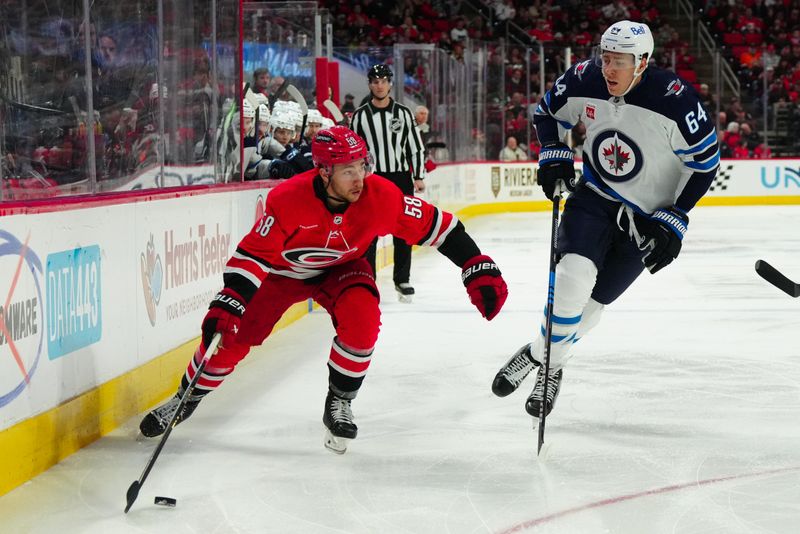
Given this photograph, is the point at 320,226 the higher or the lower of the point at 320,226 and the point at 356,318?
the higher

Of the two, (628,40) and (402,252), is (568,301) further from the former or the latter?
(402,252)

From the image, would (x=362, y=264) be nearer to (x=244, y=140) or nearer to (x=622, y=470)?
(x=622, y=470)

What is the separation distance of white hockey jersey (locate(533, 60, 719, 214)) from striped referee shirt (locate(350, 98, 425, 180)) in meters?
3.47

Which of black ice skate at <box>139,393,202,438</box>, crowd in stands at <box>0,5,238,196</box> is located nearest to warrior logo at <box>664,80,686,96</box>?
black ice skate at <box>139,393,202,438</box>

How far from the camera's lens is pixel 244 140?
6.85 m

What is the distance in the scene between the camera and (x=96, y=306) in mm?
3975

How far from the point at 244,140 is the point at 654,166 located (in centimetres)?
326

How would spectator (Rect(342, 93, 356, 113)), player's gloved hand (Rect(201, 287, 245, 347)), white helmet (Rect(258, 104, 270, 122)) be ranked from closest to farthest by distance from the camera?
player's gloved hand (Rect(201, 287, 245, 347)) < white helmet (Rect(258, 104, 270, 122)) < spectator (Rect(342, 93, 356, 113))

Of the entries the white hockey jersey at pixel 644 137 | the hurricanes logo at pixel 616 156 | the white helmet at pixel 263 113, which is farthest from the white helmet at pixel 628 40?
the white helmet at pixel 263 113

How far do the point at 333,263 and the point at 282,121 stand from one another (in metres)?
3.76

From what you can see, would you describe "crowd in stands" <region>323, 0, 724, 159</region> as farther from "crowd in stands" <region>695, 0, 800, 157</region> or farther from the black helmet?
the black helmet


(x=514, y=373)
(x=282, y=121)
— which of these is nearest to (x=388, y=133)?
(x=282, y=121)

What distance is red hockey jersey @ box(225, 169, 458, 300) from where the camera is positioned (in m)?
3.68

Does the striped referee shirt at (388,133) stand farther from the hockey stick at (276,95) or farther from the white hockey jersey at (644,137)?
the white hockey jersey at (644,137)
